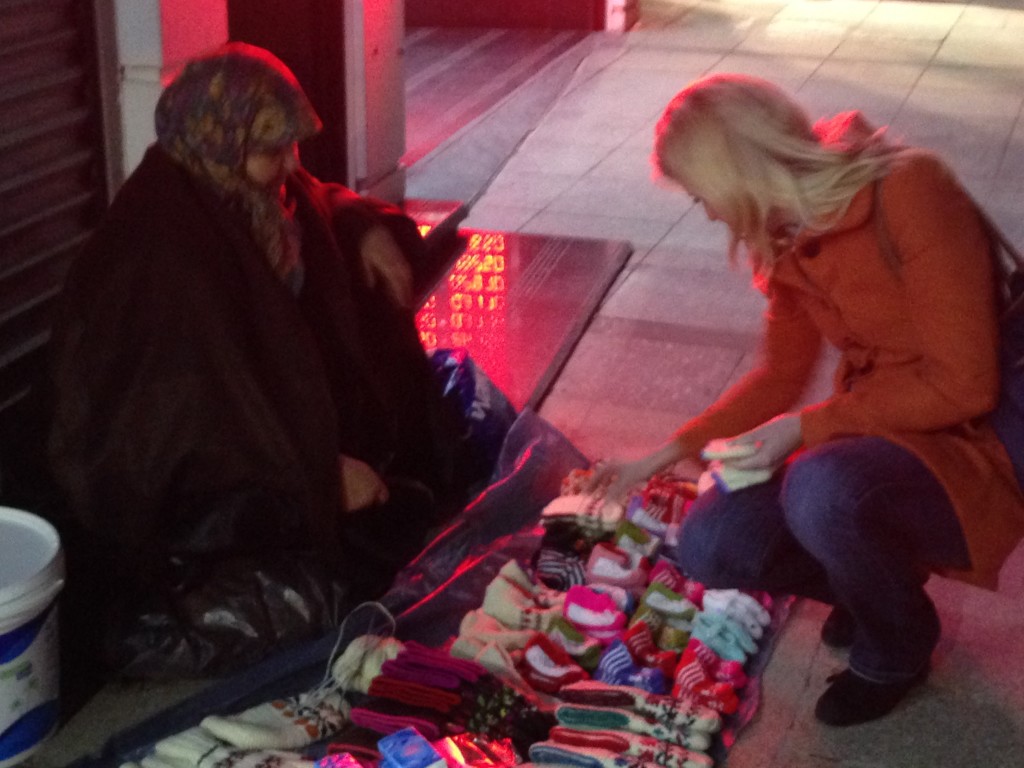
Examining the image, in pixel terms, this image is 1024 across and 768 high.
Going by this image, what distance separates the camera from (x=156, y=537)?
3016 mm

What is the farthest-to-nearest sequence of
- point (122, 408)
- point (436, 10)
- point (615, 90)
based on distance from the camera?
point (436, 10)
point (615, 90)
point (122, 408)

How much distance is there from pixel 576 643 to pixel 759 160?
117 centimetres

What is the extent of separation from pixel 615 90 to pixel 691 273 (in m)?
3.47

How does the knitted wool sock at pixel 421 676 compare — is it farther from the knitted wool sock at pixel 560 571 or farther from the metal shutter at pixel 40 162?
the metal shutter at pixel 40 162

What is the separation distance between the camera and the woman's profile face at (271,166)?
9.95 feet

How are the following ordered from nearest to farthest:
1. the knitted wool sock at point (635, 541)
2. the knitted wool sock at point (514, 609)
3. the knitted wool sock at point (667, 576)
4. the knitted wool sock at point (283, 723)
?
the knitted wool sock at point (283, 723)
the knitted wool sock at point (514, 609)
the knitted wool sock at point (667, 576)
the knitted wool sock at point (635, 541)

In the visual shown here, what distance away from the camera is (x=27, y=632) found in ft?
8.59

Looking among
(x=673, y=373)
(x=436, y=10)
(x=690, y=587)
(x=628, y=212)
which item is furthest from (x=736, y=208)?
(x=436, y=10)

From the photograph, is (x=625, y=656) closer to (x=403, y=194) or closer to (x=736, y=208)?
(x=736, y=208)

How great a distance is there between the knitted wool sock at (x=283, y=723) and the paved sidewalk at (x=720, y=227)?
0.81 metres

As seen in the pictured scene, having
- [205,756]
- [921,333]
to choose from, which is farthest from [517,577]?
[921,333]

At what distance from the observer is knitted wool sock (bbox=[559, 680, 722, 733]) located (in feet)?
9.09

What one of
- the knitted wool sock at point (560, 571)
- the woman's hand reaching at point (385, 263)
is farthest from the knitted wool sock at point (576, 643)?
the woman's hand reaching at point (385, 263)

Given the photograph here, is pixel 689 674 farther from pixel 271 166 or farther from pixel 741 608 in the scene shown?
pixel 271 166
